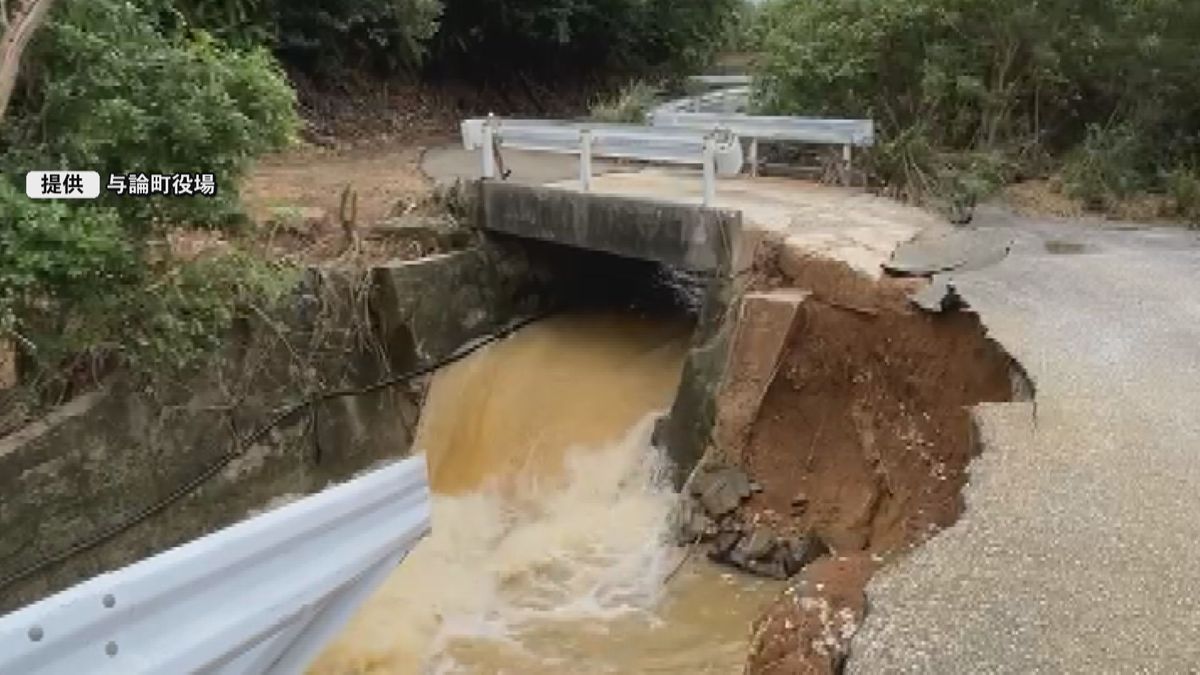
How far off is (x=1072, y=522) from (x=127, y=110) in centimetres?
577

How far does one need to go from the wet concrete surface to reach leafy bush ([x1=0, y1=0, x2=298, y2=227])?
4979 millimetres

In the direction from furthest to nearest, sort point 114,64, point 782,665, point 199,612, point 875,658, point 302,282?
point 302,282 → point 114,64 → point 782,665 → point 875,658 → point 199,612

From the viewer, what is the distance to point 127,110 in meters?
7.22

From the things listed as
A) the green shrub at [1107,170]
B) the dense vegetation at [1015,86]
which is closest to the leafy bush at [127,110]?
the dense vegetation at [1015,86]

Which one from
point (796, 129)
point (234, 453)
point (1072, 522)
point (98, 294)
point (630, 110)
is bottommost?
point (234, 453)

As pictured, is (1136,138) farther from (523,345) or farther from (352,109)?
(352,109)

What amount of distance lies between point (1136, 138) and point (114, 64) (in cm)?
946

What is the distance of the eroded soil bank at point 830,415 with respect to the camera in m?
7.94

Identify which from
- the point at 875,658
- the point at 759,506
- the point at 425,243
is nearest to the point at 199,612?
the point at 875,658

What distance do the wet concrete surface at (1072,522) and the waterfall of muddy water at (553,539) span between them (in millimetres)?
2584

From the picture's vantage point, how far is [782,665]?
4.45 meters

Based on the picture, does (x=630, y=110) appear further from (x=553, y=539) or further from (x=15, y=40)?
(x=15, y=40)

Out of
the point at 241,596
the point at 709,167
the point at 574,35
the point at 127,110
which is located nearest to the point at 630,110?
the point at 574,35

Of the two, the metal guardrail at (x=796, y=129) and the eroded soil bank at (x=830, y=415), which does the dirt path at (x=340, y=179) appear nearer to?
the metal guardrail at (x=796, y=129)
